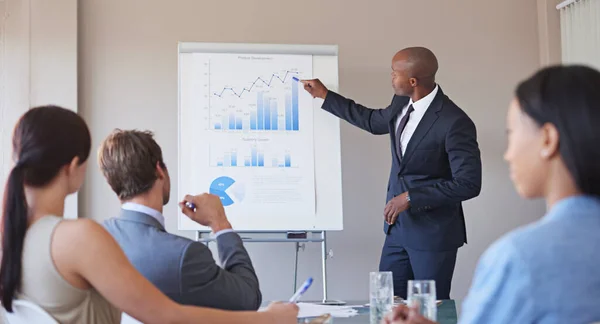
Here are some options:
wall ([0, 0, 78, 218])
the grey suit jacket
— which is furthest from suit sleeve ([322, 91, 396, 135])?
the grey suit jacket

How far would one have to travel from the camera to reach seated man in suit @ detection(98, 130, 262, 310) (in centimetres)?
183

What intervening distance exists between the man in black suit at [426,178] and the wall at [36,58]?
5.95 feet

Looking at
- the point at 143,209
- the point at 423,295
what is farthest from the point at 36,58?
the point at 423,295

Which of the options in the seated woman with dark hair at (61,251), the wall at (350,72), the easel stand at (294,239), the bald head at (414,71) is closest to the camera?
the seated woman with dark hair at (61,251)

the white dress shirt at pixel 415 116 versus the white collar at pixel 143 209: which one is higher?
the white dress shirt at pixel 415 116

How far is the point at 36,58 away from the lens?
13.5 feet

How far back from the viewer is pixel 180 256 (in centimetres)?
182

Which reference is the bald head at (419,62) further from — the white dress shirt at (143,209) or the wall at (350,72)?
the white dress shirt at (143,209)

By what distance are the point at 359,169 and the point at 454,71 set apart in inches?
33.9

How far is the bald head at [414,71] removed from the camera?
12.1ft

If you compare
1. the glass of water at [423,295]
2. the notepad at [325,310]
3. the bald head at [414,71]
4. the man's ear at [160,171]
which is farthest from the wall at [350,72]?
the glass of water at [423,295]

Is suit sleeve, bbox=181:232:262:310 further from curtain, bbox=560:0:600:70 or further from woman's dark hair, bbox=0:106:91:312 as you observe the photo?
curtain, bbox=560:0:600:70

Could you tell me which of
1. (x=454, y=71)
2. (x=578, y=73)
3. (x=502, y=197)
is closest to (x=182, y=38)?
(x=454, y=71)

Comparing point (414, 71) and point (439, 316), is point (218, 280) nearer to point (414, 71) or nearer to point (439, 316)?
point (439, 316)
